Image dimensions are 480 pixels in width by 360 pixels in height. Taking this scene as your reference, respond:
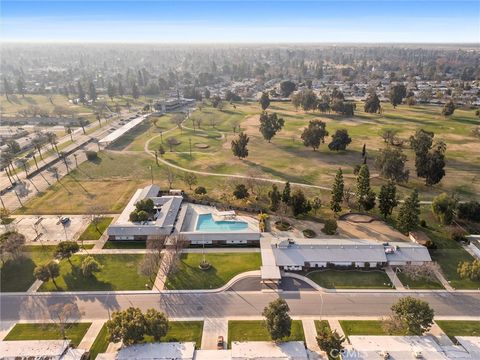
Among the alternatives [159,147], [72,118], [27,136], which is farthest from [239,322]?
[72,118]

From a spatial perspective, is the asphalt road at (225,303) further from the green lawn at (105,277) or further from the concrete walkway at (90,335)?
the green lawn at (105,277)

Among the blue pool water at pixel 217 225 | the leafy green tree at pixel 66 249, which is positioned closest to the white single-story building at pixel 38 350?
the leafy green tree at pixel 66 249

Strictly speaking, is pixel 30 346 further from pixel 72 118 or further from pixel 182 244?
pixel 72 118

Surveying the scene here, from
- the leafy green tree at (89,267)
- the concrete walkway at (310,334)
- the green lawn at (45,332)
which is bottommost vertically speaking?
the green lawn at (45,332)

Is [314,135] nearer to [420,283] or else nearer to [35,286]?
[420,283]

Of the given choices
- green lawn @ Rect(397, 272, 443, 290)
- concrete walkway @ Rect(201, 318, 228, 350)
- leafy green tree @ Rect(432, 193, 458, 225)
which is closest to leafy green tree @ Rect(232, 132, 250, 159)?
leafy green tree @ Rect(432, 193, 458, 225)

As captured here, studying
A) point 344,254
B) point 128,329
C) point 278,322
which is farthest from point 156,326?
point 344,254

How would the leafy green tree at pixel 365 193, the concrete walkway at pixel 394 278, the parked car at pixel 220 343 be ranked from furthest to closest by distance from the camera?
1. the leafy green tree at pixel 365 193
2. the concrete walkway at pixel 394 278
3. the parked car at pixel 220 343
